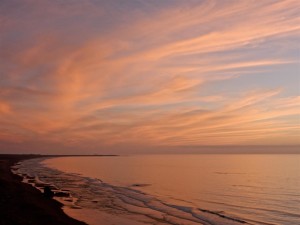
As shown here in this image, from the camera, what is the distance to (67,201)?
3475 centimetres

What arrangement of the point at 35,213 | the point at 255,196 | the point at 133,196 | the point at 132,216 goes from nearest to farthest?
the point at 35,213 < the point at 132,216 < the point at 133,196 < the point at 255,196

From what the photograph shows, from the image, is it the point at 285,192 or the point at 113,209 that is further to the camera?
the point at 285,192

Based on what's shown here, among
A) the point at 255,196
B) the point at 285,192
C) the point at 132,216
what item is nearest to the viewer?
the point at 132,216

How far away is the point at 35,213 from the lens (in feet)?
81.7

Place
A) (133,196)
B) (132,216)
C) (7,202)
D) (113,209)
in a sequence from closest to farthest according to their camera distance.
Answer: (7,202)
(132,216)
(113,209)
(133,196)

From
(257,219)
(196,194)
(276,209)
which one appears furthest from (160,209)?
(196,194)

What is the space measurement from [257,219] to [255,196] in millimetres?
17100

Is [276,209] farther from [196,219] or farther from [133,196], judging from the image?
[133,196]

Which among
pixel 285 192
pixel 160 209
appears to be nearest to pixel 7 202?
pixel 160 209

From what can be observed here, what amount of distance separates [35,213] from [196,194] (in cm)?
2730

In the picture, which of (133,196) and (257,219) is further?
(133,196)

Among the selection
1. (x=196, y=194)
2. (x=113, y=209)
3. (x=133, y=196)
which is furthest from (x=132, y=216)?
(x=196, y=194)

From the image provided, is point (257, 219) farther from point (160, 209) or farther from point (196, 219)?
point (160, 209)

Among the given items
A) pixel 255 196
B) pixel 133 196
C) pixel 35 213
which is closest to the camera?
pixel 35 213
